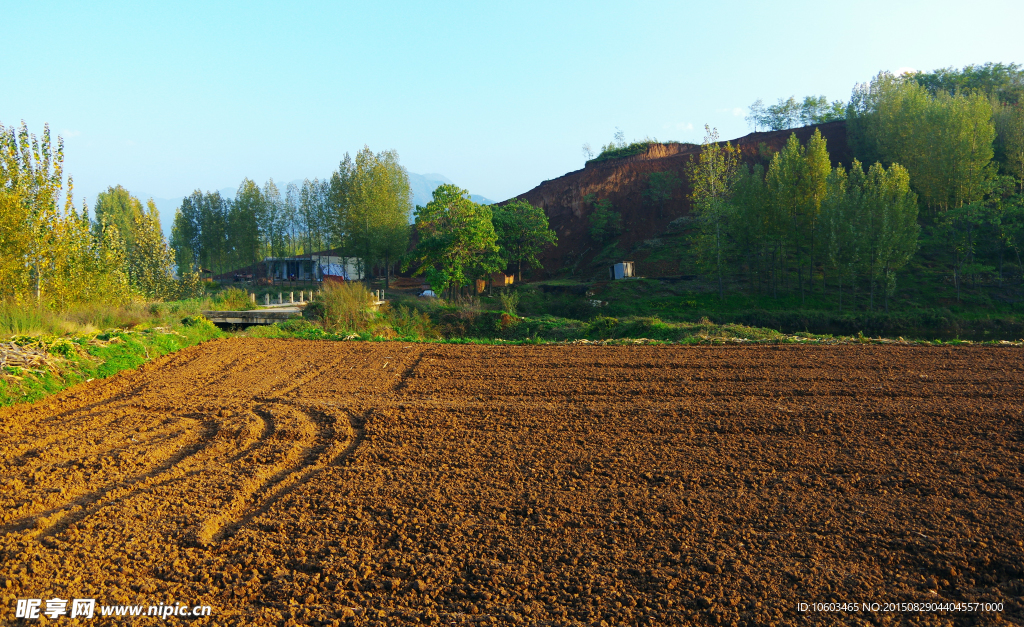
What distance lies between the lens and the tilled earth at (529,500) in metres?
3.83

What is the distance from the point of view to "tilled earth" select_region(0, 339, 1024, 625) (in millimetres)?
3828

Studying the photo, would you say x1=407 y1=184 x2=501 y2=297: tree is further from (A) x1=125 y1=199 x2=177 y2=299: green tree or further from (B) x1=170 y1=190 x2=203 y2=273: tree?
(B) x1=170 y1=190 x2=203 y2=273: tree

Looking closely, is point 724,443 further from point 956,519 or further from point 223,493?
point 223,493

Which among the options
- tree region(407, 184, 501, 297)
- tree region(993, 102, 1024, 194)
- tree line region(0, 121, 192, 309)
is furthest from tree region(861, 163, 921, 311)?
tree line region(0, 121, 192, 309)

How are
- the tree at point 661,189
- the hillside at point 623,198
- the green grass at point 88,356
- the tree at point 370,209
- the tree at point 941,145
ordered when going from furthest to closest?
the tree at point 661,189, the hillside at point 623,198, the tree at point 370,209, the tree at point 941,145, the green grass at point 88,356

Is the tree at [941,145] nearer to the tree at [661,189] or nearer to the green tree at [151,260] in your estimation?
the tree at [661,189]

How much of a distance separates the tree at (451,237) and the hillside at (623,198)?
1672 cm

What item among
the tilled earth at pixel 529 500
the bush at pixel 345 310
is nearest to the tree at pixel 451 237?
the bush at pixel 345 310

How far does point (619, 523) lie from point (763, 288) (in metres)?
37.6

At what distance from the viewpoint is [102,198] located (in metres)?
67.2

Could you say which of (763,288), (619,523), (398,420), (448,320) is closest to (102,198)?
(448,320)

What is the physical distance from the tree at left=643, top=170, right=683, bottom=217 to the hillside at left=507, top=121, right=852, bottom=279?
0.47m

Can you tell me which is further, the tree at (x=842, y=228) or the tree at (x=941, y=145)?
the tree at (x=941, y=145)

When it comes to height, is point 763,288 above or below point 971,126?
below
